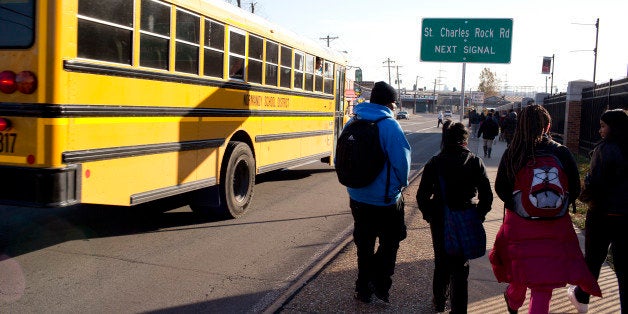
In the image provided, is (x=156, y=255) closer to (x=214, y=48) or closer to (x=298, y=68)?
(x=214, y=48)

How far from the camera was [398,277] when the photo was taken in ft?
18.5

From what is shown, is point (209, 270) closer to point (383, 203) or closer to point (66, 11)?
point (383, 203)

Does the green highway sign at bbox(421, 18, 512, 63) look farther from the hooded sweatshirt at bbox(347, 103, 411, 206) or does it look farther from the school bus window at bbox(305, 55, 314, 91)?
the hooded sweatshirt at bbox(347, 103, 411, 206)

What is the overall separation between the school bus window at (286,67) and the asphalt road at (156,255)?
201 cm

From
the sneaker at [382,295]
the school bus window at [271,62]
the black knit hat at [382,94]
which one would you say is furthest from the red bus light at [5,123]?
the school bus window at [271,62]

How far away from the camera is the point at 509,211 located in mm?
4055

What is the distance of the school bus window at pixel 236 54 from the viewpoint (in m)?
7.83

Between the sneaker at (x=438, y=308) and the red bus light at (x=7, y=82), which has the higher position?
the red bus light at (x=7, y=82)

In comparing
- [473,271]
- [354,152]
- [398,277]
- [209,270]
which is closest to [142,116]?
[209,270]

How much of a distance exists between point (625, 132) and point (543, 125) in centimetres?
72

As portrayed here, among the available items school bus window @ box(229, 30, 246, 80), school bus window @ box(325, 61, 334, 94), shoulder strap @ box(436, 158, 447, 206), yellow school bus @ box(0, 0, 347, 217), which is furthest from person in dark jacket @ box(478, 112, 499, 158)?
shoulder strap @ box(436, 158, 447, 206)

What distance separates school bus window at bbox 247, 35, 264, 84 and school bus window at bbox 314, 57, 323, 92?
2883mm

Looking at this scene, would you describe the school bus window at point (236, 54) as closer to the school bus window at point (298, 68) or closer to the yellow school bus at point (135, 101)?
the yellow school bus at point (135, 101)

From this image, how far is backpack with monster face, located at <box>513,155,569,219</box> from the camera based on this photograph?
383cm
